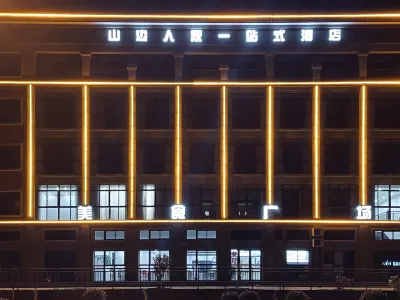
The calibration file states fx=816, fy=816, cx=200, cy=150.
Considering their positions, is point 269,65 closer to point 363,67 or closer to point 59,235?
point 363,67

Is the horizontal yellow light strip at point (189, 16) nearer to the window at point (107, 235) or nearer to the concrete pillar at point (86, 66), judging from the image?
the concrete pillar at point (86, 66)

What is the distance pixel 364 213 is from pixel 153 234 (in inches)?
535

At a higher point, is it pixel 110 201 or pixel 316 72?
pixel 316 72

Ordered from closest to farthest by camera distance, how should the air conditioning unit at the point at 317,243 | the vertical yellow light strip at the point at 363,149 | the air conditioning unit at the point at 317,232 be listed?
the air conditioning unit at the point at 317,243 → the air conditioning unit at the point at 317,232 → the vertical yellow light strip at the point at 363,149

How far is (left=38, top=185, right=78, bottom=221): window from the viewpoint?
52406mm

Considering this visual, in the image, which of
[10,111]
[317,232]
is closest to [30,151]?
[10,111]

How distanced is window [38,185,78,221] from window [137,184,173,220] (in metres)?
4.19

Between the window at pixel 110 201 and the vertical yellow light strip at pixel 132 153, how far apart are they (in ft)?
1.91

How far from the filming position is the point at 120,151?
53.2m

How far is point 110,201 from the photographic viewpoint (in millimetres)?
52844

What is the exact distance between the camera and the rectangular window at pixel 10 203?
52.4 metres

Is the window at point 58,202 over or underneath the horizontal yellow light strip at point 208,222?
over

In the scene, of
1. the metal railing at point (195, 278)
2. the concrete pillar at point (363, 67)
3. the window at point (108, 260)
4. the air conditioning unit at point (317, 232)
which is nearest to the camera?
the metal railing at point (195, 278)

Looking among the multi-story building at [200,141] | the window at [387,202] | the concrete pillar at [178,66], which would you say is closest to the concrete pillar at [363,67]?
the multi-story building at [200,141]
